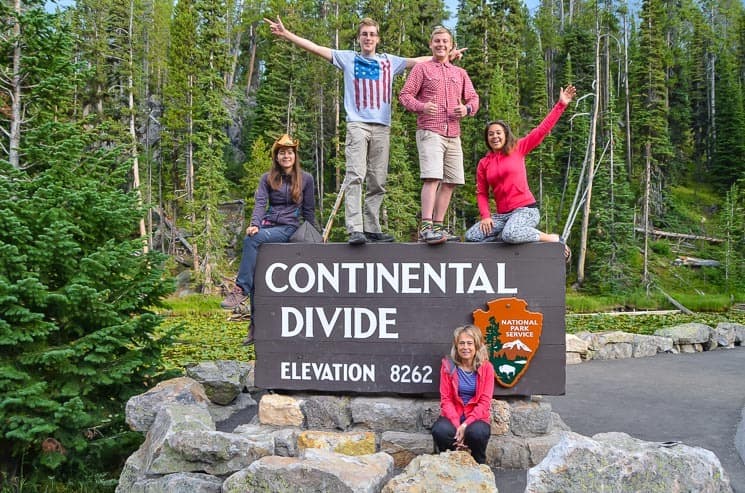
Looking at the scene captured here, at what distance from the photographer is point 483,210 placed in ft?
17.6

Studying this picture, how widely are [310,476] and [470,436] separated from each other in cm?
133

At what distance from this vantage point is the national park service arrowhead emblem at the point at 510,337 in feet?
16.9

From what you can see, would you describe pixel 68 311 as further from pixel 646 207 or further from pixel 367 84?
pixel 646 207

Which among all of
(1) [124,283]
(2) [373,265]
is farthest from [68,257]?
(2) [373,265]

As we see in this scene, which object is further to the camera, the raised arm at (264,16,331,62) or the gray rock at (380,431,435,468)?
A: the raised arm at (264,16,331,62)

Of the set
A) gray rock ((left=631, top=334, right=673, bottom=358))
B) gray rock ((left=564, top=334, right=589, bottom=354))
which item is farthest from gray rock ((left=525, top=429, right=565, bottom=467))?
gray rock ((left=631, top=334, right=673, bottom=358))

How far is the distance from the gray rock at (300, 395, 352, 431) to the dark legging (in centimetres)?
98

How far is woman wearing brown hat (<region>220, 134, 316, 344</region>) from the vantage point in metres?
5.45

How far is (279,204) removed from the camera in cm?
564

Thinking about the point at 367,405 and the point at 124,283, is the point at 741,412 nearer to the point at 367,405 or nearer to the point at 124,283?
the point at 367,405

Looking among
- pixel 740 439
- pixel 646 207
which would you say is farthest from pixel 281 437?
pixel 646 207

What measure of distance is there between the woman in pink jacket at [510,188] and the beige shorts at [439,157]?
0.25m

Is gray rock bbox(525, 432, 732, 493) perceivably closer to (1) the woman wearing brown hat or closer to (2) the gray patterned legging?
(2) the gray patterned legging

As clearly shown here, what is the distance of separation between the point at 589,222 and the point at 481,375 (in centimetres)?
2800
